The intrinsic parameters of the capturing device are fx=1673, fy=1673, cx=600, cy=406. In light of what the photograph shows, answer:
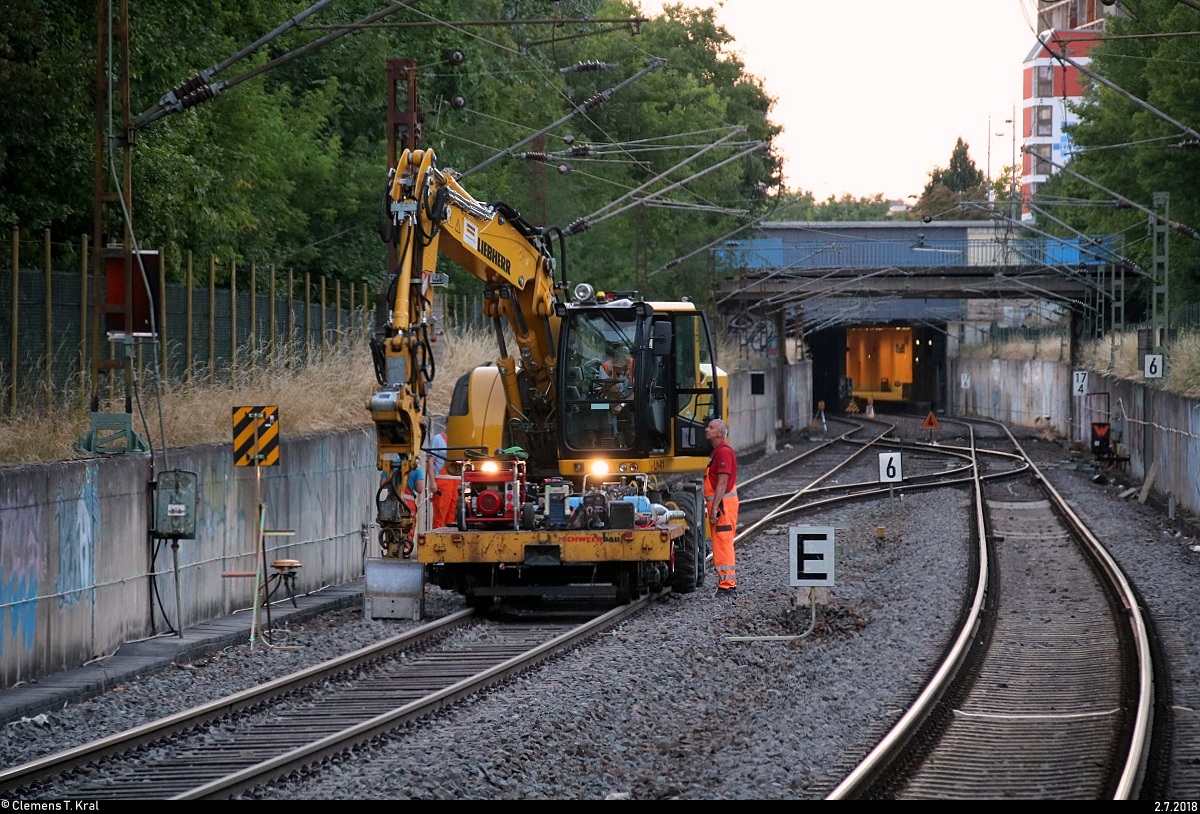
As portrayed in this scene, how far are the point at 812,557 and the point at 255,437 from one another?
20.7ft

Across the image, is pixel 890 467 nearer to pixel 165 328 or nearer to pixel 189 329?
pixel 189 329

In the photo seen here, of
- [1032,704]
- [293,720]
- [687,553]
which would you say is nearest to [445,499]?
[687,553]

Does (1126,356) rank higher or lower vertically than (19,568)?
higher

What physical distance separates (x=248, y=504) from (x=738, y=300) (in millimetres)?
51155

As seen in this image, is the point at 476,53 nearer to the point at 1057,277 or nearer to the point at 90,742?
the point at 1057,277

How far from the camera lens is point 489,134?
48469 millimetres

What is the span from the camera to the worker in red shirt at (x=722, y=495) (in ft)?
66.4

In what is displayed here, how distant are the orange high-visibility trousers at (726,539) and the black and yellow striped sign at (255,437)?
544 cm

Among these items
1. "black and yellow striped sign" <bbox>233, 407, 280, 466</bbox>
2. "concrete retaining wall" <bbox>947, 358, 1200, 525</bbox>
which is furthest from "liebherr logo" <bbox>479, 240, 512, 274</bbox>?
"concrete retaining wall" <bbox>947, 358, 1200, 525</bbox>

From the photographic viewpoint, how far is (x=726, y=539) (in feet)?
67.7

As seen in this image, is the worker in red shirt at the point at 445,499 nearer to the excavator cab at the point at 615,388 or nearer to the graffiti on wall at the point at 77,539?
the excavator cab at the point at 615,388

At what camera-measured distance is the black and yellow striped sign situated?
1869 cm

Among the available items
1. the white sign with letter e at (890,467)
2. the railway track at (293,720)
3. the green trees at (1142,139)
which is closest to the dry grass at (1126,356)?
the green trees at (1142,139)

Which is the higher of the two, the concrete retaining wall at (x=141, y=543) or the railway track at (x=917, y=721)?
the concrete retaining wall at (x=141, y=543)
